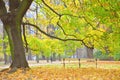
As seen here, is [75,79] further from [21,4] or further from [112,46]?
[112,46]

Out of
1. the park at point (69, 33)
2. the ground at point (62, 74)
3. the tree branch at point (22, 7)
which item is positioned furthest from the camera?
the tree branch at point (22, 7)

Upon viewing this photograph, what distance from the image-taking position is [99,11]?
1527cm

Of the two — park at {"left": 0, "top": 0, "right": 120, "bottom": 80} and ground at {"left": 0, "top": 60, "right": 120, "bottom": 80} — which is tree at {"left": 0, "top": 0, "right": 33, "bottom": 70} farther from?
ground at {"left": 0, "top": 60, "right": 120, "bottom": 80}

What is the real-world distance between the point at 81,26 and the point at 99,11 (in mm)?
6716

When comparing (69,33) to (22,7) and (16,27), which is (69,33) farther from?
(22,7)

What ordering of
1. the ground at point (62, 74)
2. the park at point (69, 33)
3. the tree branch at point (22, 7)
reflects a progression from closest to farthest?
the ground at point (62, 74)
the park at point (69, 33)
the tree branch at point (22, 7)

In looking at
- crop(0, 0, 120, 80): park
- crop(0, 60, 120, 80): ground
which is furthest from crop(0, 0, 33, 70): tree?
crop(0, 60, 120, 80): ground

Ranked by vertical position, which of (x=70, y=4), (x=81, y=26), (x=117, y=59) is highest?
(x=70, y=4)

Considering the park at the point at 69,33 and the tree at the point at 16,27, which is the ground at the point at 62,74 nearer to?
the park at the point at 69,33

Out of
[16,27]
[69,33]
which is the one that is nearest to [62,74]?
[16,27]

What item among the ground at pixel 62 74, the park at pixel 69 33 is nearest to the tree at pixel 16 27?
the park at pixel 69 33

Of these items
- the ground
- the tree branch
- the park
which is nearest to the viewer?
the ground

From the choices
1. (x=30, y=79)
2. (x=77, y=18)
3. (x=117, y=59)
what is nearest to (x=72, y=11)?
(x=77, y=18)

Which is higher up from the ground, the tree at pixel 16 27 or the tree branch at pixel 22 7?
the tree branch at pixel 22 7
